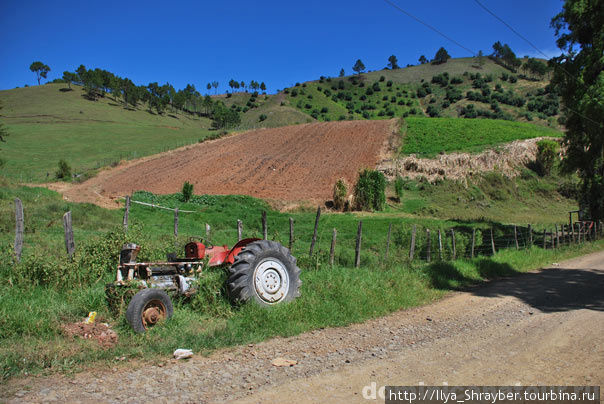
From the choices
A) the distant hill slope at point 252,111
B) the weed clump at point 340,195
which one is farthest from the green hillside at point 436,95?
the weed clump at point 340,195

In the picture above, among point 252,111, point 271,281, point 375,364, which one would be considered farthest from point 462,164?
point 252,111

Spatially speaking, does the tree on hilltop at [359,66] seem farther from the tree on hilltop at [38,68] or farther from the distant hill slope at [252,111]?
the tree on hilltop at [38,68]

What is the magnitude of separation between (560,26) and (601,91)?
18.2 feet

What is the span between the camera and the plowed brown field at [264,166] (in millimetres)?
35844

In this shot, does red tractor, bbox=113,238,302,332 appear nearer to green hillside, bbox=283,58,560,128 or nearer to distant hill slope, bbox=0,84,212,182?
distant hill slope, bbox=0,84,212,182

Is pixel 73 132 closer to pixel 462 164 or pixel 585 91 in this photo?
pixel 462 164

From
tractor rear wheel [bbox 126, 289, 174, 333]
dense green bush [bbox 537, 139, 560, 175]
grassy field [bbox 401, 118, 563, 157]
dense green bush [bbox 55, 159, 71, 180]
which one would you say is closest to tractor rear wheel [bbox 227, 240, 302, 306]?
tractor rear wheel [bbox 126, 289, 174, 333]

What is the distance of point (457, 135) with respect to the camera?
50.0 m

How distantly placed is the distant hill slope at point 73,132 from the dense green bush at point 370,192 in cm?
3272

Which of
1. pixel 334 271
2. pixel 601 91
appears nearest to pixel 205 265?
pixel 334 271

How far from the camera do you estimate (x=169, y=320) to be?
6.01 metres

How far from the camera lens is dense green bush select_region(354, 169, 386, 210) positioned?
30422mm

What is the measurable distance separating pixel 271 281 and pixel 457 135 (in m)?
48.4

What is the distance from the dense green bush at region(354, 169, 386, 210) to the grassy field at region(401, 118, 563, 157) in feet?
45.0
